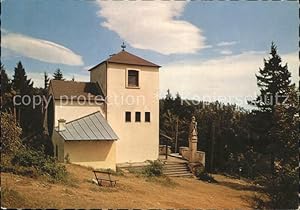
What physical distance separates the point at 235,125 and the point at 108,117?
14.5 feet

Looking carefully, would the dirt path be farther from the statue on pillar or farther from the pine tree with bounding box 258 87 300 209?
the pine tree with bounding box 258 87 300 209

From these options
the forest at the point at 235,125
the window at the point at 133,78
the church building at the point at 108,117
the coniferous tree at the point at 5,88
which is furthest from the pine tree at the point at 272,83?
the coniferous tree at the point at 5,88

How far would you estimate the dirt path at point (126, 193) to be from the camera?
4.91 meters

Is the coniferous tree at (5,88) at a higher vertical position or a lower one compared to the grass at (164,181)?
higher

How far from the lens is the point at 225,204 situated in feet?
22.9

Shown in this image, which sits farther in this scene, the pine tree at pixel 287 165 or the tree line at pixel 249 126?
the tree line at pixel 249 126

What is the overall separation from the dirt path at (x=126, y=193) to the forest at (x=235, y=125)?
29.3 inches

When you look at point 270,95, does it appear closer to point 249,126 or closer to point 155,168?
point 249,126

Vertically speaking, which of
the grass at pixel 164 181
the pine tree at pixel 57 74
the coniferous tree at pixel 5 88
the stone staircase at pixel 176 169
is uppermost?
the pine tree at pixel 57 74

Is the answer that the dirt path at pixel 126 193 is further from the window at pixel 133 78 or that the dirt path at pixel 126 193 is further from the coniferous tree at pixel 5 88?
the window at pixel 133 78

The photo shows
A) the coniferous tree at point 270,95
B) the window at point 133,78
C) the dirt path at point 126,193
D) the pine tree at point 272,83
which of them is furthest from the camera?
the window at point 133,78

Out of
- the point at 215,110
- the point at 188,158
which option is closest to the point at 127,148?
the point at 188,158

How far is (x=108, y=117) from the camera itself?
10.4 m

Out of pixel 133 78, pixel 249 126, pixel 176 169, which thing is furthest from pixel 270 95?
pixel 133 78
